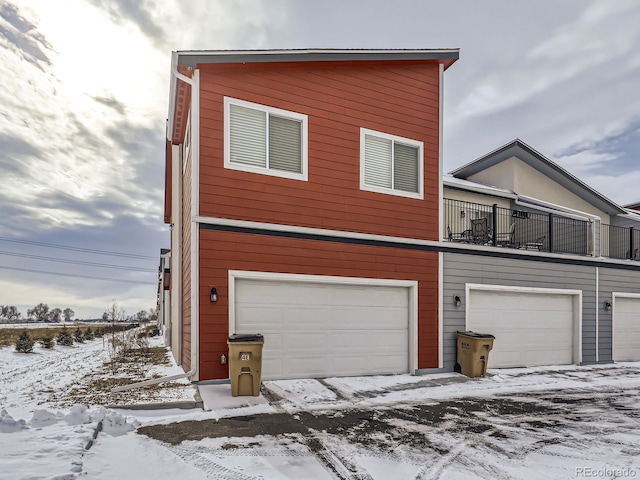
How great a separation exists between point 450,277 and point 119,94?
34.4 ft

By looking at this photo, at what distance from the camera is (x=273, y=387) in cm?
716

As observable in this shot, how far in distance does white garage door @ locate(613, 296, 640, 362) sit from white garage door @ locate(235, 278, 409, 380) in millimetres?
7941

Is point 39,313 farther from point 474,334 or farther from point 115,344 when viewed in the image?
point 474,334

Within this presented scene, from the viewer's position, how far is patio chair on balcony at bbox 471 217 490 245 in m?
11.0

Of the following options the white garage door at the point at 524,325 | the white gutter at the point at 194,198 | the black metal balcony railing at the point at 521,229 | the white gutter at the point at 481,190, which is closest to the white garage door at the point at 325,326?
the white gutter at the point at 194,198

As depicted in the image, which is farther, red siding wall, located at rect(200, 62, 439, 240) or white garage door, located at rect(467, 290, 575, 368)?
white garage door, located at rect(467, 290, 575, 368)

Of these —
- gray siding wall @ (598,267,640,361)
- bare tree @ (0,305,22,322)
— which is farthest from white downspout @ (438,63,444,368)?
bare tree @ (0,305,22,322)

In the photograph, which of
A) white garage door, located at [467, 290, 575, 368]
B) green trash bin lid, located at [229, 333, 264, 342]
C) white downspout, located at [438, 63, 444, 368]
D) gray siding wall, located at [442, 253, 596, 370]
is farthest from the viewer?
white garage door, located at [467, 290, 575, 368]

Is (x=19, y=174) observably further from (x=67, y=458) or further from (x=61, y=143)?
(x=67, y=458)

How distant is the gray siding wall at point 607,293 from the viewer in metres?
12.0

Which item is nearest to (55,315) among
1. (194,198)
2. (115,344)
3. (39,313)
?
(39,313)

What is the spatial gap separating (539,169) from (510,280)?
691 cm

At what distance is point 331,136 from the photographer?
865 cm

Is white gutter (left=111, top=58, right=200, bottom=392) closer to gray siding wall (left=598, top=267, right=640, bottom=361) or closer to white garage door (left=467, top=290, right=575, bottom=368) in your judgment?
white garage door (left=467, top=290, right=575, bottom=368)
